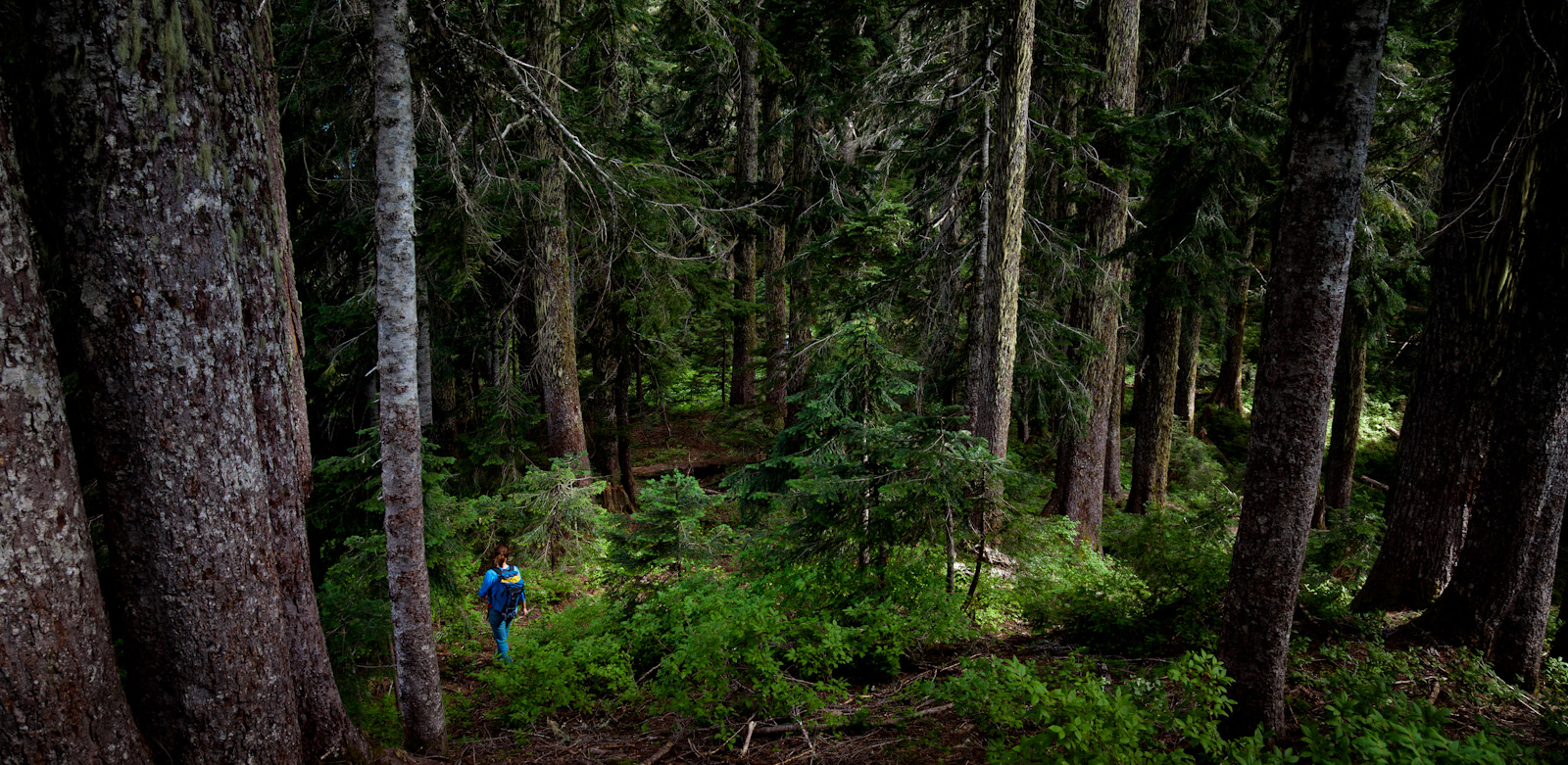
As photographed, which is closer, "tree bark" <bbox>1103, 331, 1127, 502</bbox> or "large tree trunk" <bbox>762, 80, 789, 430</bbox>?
"tree bark" <bbox>1103, 331, 1127, 502</bbox>

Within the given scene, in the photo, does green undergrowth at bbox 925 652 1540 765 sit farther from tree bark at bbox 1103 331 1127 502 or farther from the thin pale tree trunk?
tree bark at bbox 1103 331 1127 502

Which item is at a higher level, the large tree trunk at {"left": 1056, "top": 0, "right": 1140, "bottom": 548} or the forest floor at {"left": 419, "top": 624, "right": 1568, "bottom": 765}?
the large tree trunk at {"left": 1056, "top": 0, "right": 1140, "bottom": 548}

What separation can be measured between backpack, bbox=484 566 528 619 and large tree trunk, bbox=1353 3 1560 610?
8.35 metres

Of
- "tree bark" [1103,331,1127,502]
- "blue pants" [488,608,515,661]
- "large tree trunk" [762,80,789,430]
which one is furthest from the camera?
"large tree trunk" [762,80,789,430]

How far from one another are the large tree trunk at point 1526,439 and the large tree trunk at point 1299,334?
249 cm

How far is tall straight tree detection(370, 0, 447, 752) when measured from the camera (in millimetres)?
4445

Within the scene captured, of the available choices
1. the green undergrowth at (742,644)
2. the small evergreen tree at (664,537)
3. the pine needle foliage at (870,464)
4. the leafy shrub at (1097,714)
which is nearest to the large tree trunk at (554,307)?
the small evergreen tree at (664,537)

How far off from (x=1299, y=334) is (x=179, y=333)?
17.1 feet

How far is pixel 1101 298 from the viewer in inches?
406

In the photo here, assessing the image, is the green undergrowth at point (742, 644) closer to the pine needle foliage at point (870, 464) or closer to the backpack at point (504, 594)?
the pine needle foliage at point (870, 464)

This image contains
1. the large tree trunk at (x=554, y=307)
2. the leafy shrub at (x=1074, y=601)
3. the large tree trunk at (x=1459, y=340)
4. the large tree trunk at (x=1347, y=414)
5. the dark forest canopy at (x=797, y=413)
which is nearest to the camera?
the dark forest canopy at (x=797, y=413)

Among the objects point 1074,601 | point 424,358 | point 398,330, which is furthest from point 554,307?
point 1074,601

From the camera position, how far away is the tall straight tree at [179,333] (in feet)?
9.04

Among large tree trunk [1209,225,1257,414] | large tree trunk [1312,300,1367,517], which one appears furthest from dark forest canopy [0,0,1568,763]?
large tree trunk [1209,225,1257,414]
